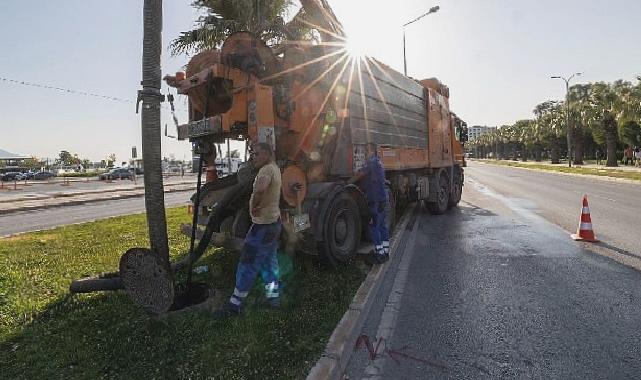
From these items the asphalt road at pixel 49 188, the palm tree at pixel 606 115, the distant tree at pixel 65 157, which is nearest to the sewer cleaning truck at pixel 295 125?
the asphalt road at pixel 49 188

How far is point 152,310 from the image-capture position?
404 cm

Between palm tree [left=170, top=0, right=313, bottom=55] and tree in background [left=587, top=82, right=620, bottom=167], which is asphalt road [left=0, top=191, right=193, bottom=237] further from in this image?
tree in background [left=587, top=82, right=620, bottom=167]

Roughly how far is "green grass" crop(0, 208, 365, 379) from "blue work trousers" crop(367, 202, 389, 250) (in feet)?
2.14

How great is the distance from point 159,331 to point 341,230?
2826mm

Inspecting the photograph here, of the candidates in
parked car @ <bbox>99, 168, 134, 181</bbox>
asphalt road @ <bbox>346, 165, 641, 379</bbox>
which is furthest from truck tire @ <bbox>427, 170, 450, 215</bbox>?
parked car @ <bbox>99, 168, 134, 181</bbox>

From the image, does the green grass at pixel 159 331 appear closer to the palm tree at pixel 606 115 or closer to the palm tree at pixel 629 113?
the palm tree at pixel 629 113

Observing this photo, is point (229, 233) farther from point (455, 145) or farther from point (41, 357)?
point (455, 145)

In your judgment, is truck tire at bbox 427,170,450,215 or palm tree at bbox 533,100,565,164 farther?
palm tree at bbox 533,100,565,164

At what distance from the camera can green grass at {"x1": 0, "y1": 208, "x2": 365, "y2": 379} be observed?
10.4 feet

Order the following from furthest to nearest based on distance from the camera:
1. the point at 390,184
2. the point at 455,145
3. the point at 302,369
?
the point at 455,145, the point at 390,184, the point at 302,369

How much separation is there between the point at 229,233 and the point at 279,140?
1389 millimetres

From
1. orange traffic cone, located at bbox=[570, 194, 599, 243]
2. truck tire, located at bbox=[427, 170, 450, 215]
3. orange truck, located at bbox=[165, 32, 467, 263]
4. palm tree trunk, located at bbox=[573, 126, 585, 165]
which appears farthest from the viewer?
palm tree trunk, located at bbox=[573, 126, 585, 165]

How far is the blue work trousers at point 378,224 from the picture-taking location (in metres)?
6.30

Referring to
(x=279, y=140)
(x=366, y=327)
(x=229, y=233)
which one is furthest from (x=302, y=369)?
(x=279, y=140)
